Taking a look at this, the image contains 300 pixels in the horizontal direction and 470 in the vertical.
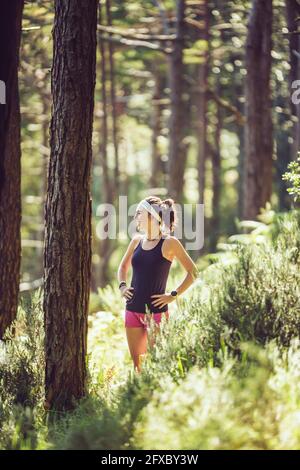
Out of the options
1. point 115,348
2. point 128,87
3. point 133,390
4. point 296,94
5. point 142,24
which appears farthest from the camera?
point 128,87

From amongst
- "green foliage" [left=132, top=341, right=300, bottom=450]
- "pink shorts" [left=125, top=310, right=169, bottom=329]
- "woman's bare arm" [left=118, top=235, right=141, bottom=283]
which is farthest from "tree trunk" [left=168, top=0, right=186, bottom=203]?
"green foliage" [left=132, top=341, right=300, bottom=450]

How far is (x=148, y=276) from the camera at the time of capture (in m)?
6.46

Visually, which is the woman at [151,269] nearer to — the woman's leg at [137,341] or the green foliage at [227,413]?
the woman's leg at [137,341]

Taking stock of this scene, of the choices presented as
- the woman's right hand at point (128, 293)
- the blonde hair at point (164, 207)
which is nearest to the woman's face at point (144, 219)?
the blonde hair at point (164, 207)

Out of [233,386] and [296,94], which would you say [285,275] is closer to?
[233,386]

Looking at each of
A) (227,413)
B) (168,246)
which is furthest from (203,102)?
(227,413)

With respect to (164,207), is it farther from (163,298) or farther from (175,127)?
(175,127)

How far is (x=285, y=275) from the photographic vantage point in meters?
6.29

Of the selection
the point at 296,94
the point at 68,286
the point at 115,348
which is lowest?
the point at 115,348

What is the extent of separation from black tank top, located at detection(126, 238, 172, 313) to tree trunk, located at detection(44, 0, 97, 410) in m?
0.55

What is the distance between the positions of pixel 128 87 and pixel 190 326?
20.7 metres

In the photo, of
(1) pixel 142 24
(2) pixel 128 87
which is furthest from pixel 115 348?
(2) pixel 128 87

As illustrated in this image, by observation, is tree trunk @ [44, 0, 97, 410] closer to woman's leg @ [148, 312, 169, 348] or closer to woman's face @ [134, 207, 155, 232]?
woman's face @ [134, 207, 155, 232]

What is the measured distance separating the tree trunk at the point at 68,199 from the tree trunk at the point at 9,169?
1.77 metres
